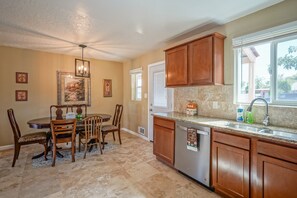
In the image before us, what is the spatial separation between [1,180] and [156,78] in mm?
3535

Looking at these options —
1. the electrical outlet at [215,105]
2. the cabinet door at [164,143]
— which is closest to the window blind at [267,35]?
the electrical outlet at [215,105]

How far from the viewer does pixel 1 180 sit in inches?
95.5

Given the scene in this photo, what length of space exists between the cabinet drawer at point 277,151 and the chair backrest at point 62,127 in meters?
2.90

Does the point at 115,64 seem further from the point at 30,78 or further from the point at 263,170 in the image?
the point at 263,170

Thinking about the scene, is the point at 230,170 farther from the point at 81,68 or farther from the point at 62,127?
the point at 81,68

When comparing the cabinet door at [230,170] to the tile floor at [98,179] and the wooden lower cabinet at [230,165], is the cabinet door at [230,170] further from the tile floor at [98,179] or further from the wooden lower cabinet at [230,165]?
the tile floor at [98,179]

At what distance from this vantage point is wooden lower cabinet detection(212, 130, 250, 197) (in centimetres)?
178

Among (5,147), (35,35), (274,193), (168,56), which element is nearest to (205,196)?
(274,193)

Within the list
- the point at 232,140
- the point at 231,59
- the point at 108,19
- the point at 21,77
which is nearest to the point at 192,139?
the point at 232,140

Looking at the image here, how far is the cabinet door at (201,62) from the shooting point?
2.52m

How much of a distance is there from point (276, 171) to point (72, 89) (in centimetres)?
488

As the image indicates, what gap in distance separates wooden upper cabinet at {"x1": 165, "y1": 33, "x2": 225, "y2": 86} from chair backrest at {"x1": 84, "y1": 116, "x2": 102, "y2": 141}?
6.01 ft

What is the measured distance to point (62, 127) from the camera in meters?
2.99

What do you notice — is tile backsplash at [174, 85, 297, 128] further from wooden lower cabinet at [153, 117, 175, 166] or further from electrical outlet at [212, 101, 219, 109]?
wooden lower cabinet at [153, 117, 175, 166]
